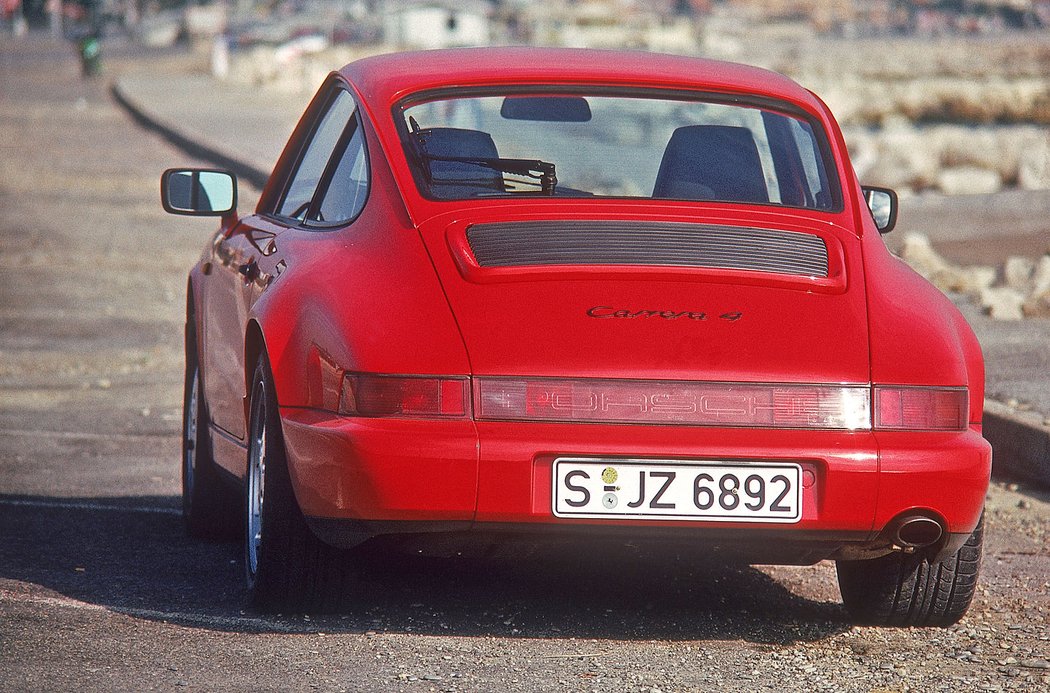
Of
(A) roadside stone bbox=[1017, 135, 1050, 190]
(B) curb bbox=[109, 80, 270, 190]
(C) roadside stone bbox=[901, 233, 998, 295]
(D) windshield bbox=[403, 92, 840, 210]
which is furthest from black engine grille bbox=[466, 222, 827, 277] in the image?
(A) roadside stone bbox=[1017, 135, 1050, 190]

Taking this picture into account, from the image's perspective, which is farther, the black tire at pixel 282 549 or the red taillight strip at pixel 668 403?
the black tire at pixel 282 549

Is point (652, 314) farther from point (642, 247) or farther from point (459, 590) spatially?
point (459, 590)

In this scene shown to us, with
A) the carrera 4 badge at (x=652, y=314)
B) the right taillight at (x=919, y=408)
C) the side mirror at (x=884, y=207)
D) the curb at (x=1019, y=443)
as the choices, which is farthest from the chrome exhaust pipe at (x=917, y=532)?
the curb at (x=1019, y=443)

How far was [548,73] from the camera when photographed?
4.99 metres

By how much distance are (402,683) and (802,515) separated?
0.95m

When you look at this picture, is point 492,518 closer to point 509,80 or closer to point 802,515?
point 802,515

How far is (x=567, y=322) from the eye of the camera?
4.17m

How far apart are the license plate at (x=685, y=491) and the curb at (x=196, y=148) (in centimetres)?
1004

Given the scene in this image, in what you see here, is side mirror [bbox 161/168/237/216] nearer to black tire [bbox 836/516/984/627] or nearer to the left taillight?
the left taillight

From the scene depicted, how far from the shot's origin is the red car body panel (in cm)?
407

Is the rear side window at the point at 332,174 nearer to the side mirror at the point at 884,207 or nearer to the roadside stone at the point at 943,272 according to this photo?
the side mirror at the point at 884,207

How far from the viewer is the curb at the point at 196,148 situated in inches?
849

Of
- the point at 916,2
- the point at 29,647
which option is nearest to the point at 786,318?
the point at 29,647

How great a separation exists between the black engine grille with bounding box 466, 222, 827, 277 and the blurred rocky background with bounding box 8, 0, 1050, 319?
7.01 meters
